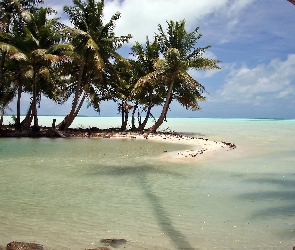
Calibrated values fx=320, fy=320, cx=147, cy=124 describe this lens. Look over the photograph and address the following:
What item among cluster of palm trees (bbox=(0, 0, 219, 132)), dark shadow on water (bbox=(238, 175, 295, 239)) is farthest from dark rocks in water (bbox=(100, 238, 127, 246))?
cluster of palm trees (bbox=(0, 0, 219, 132))

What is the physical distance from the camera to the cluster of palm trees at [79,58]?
72.2 feet

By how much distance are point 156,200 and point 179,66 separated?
19.0m

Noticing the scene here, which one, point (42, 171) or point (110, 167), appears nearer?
point (42, 171)

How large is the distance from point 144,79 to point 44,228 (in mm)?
20227

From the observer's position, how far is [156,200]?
20.5ft

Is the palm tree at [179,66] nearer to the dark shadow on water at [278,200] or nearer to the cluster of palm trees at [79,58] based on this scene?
the cluster of palm trees at [79,58]

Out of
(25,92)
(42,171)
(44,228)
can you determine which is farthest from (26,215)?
(25,92)

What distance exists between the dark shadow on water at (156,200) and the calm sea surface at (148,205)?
→ 14 mm

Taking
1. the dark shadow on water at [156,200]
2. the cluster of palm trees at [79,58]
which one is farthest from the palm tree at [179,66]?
the dark shadow on water at [156,200]

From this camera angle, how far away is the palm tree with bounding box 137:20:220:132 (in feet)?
78.2

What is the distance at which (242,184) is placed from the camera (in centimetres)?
791

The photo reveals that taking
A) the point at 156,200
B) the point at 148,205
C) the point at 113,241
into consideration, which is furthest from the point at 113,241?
the point at 156,200

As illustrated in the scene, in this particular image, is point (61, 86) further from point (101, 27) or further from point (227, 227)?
point (227, 227)

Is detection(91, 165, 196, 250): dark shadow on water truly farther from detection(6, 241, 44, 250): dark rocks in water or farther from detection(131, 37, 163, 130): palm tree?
detection(131, 37, 163, 130): palm tree
